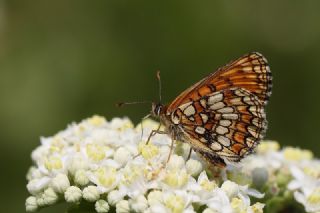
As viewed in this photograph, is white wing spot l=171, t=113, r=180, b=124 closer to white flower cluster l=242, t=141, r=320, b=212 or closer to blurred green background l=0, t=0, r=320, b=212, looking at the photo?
white flower cluster l=242, t=141, r=320, b=212

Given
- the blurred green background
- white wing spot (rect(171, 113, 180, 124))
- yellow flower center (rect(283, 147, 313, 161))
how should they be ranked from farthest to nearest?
the blurred green background < yellow flower center (rect(283, 147, 313, 161)) < white wing spot (rect(171, 113, 180, 124))

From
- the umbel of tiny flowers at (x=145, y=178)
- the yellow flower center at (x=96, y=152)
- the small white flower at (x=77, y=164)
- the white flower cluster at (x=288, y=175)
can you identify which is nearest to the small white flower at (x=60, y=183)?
the umbel of tiny flowers at (x=145, y=178)

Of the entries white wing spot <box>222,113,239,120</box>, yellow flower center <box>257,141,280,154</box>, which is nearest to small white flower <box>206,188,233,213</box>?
white wing spot <box>222,113,239,120</box>

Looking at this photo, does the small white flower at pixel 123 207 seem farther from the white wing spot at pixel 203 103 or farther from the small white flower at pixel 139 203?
the white wing spot at pixel 203 103

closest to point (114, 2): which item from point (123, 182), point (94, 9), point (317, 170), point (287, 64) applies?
point (94, 9)

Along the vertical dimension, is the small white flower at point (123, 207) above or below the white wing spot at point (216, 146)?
below

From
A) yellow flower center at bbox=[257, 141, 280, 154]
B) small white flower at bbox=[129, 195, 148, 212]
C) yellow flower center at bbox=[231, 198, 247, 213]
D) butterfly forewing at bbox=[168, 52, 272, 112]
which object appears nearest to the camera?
small white flower at bbox=[129, 195, 148, 212]

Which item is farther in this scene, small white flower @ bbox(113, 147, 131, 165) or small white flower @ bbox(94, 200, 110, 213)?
small white flower @ bbox(113, 147, 131, 165)

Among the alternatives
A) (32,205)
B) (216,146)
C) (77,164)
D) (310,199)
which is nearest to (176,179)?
(216,146)

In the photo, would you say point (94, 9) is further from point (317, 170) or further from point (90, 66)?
point (317, 170)
